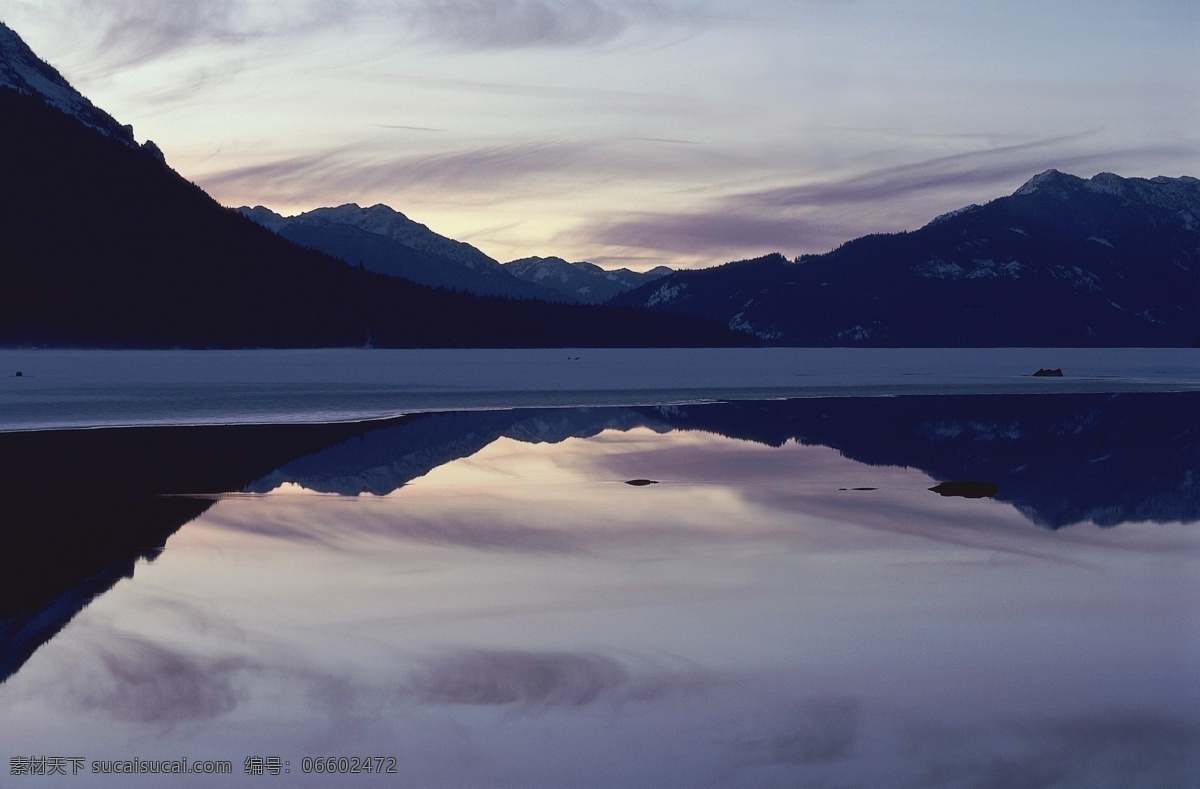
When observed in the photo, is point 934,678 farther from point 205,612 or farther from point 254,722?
point 205,612

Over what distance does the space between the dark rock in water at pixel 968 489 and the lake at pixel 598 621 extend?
18 centimetres

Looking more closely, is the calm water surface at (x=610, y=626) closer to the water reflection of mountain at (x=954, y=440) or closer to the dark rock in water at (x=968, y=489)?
the dark rock in water at (x=968, y=489)

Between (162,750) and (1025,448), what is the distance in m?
38.6

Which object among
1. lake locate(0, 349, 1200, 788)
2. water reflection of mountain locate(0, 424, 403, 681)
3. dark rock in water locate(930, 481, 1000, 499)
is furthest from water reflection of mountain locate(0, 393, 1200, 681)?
dark rock in water locate(930, 481, 1000, 499)

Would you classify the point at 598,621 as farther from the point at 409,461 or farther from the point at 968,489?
the point at 409,461

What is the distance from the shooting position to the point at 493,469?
36938 mm

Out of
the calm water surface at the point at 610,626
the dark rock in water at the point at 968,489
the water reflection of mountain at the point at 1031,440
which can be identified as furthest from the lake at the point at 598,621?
the water reflection of mountain at the point at 1031,440

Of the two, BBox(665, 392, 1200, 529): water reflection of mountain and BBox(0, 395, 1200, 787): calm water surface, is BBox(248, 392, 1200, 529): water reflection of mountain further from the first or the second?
BBox(0, 395, 1200, 787): calm water surface

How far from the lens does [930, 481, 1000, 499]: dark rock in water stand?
31.0 m

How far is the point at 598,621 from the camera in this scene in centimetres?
1717

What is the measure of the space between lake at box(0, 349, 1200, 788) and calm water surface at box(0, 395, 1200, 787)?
0.21ft

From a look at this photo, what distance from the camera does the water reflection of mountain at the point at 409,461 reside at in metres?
21.6

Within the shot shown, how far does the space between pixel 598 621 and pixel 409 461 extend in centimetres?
2213

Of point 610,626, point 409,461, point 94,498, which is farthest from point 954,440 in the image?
point 610,626
